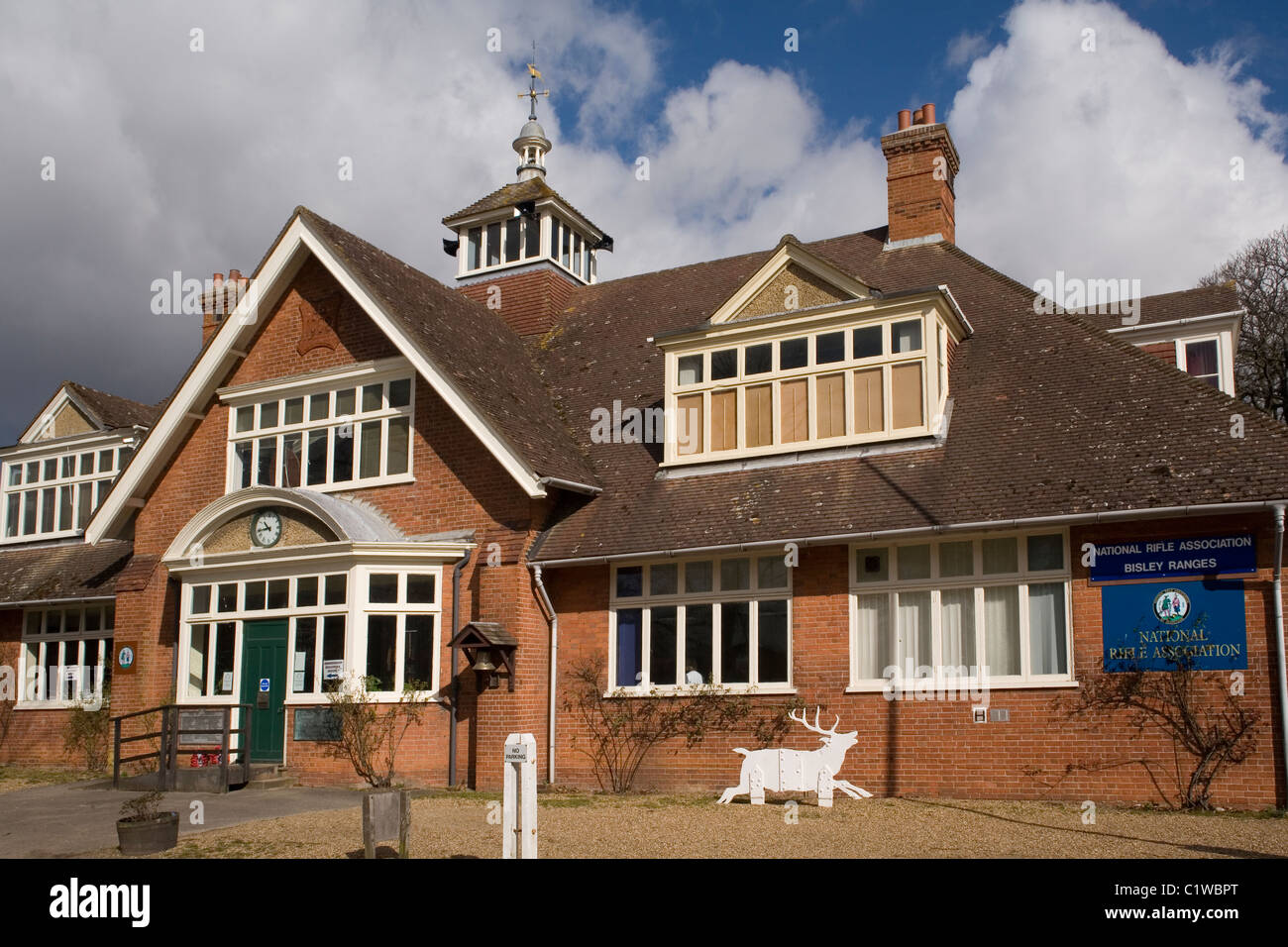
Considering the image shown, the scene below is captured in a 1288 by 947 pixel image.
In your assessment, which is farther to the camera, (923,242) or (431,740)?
(923,242)

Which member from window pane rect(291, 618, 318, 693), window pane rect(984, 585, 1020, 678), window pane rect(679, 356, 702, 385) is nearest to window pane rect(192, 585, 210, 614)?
window pane rect(291, 618, 318, 693)

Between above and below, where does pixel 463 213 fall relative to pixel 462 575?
above

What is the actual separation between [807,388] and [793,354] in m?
0.60

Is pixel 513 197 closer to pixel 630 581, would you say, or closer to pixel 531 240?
pixel 531 240

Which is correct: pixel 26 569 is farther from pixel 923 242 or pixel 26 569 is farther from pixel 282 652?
pixel 923 242

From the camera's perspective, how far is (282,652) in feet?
59.7

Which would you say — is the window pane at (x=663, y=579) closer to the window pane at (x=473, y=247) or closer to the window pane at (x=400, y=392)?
the window pane at (x=400, y=392)

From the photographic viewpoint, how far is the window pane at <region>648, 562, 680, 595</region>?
16.9 m

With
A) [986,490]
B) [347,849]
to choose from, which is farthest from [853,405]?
[347,849]

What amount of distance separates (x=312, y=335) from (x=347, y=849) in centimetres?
1105

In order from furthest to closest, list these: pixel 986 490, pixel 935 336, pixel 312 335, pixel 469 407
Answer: pixel 312 335 < pixel 469 407 < pixel 935 336 < pixel 986 490

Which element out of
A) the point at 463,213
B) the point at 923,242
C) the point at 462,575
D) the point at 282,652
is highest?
the point at 463,213

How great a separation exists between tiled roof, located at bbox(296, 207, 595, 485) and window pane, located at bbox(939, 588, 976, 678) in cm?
554
